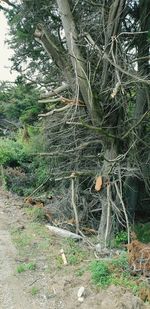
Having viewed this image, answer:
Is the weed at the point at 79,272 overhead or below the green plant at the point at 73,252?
below

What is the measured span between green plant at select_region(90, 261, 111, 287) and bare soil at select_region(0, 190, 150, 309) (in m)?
0.10

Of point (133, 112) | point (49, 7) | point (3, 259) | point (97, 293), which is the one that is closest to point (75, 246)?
point (3, 259)

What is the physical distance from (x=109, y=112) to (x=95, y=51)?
1289 mm

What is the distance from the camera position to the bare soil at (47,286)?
15.0 ft

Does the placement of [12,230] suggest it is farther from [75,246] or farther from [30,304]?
[30,304]

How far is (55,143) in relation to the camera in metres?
8.95

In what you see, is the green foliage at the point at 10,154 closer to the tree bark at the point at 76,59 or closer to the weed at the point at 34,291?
the tree bark at the point at 76,59

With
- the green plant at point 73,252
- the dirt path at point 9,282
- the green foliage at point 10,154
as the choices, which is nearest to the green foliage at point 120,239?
the green plant at point 73,252

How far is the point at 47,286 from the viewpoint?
16.7 ft

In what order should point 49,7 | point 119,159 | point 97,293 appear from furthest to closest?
point 49,7 → point 119,159 → point 97,293

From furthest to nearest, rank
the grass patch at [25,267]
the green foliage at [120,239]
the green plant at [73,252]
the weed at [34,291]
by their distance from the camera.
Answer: the green foliage at [120,239], the green plant at [73,252], the grass patch at [25,267], the weed at [34,291]

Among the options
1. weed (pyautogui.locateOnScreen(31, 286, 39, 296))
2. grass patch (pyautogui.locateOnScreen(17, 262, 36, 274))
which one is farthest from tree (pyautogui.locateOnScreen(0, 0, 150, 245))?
weed (pyautogui.locateOnScreen(31, 286, 39, 296))

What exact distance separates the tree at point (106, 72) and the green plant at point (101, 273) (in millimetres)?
1646

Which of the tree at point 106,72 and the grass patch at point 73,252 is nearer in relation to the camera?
the grass patch at point 73,252
